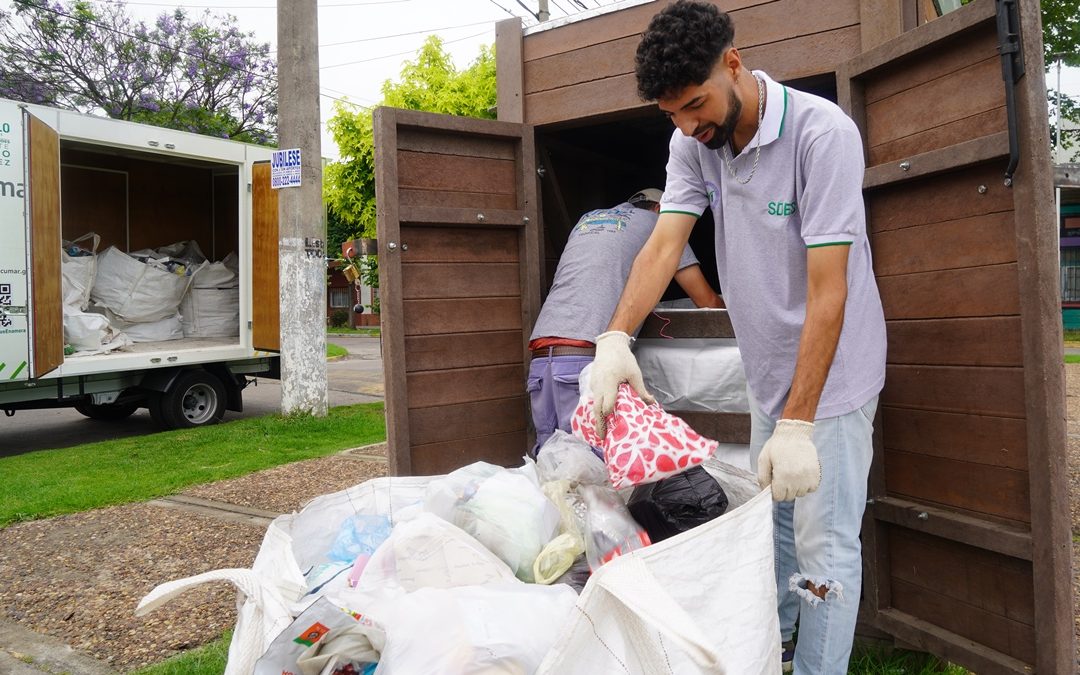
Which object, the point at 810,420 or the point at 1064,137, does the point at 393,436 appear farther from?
the point at 1064,137

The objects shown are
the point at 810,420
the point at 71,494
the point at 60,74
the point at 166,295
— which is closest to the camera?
the point at 810,420

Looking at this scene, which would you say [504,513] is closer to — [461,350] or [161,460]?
[461,350]

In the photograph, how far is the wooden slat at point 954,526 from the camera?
2209mm

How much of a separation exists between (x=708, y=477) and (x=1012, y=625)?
103cm

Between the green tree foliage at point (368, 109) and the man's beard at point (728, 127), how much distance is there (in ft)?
49.6

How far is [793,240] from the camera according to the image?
2133 mm

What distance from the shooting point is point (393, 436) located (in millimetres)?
3311

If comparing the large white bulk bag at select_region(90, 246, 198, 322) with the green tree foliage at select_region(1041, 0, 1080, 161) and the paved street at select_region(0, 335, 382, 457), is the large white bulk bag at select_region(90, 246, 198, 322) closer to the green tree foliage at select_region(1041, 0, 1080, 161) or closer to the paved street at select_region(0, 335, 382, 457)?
the paved street at select_region(0, 335, 382, 457)

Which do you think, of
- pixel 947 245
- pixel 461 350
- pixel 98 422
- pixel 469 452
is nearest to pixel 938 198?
pixel 947 245

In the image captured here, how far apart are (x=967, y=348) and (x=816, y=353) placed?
2.32 feet

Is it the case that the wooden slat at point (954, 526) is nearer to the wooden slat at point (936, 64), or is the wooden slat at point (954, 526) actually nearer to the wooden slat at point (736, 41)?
the wooden slat at point (936, 64)

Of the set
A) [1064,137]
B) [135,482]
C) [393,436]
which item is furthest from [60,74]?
[1064,137]

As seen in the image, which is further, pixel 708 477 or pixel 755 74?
pixel 755 74

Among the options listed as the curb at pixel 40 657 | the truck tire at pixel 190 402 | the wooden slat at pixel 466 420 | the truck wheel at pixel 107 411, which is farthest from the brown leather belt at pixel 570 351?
the truck wheel at pixel 107 411
